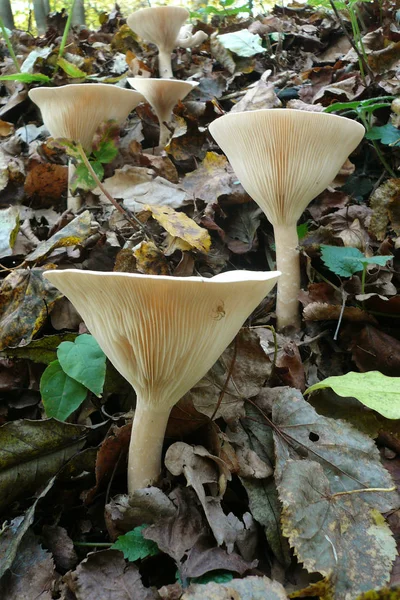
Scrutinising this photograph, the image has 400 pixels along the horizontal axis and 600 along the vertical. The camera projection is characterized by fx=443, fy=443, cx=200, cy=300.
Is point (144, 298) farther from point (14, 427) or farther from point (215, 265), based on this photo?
Answer: point (215, 265)

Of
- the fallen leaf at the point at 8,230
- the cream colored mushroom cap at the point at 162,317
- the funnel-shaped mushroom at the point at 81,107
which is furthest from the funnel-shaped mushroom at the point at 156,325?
the funnel-shaped mushroom at the point at 81,107

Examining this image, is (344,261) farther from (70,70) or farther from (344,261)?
(70,70)

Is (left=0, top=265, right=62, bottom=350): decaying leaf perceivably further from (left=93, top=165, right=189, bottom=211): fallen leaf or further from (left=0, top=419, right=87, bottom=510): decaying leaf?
(left=93, top=165, right=189, bottom=211): fallen leaf

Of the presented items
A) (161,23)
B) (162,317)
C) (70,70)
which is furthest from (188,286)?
(161,23)

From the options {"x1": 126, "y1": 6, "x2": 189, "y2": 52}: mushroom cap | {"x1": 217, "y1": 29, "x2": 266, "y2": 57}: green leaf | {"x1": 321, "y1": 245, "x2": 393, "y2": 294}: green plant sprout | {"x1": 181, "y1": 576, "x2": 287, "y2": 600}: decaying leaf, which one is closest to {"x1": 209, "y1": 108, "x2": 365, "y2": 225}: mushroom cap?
{"x1": 321, "y1": 245, "x2": 393, "y2": 294}: green plant sprout

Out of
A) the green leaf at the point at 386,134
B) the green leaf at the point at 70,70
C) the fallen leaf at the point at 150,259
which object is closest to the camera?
the fallen leaf at the point at 150,259

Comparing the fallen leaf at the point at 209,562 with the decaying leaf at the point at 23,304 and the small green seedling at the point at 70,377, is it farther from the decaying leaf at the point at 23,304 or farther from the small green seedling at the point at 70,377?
the decaying leaf at the point at 23,304
